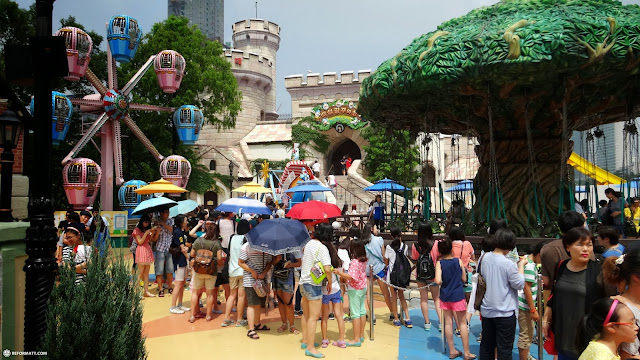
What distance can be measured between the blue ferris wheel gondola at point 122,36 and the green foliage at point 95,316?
681 inches

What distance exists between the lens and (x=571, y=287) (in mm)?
3695

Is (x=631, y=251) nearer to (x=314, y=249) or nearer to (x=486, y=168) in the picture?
(x=314, y=249)

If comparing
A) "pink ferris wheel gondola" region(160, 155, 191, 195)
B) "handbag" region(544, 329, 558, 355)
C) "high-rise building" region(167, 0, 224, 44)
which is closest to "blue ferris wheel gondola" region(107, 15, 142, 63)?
"pink ferris wheel gondola" region(160, 155, 191, 195)

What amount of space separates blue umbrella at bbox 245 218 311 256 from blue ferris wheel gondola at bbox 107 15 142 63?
51.4ft

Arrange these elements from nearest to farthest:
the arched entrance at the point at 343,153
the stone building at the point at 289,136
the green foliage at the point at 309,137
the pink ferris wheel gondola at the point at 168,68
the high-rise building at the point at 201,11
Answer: the pink ferris wheel gondola at the point at 168,68 → the stone building at the point at 289,136 → the green foliage at the point at 309,137 → the arched entrance at the point at 343,153 → the high-rise building at the point at 201,11

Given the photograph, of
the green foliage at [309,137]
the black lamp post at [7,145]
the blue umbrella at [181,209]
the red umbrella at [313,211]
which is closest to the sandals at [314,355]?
the red umbrella at [313,211]

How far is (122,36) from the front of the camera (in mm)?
19031

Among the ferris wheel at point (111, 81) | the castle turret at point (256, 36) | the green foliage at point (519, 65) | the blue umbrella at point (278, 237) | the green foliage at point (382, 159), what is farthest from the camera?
→ the castle turret at point (256, 36)

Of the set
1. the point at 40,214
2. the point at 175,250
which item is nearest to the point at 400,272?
the point at 175,250

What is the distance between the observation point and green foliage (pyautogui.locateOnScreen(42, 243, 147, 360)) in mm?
3645

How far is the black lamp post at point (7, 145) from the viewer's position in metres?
5.71

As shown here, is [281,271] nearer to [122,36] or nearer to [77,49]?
[77,49]

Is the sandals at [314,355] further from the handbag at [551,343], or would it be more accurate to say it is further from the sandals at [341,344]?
the handbag at [551,343]

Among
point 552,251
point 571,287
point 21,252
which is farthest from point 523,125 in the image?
point 21,252
